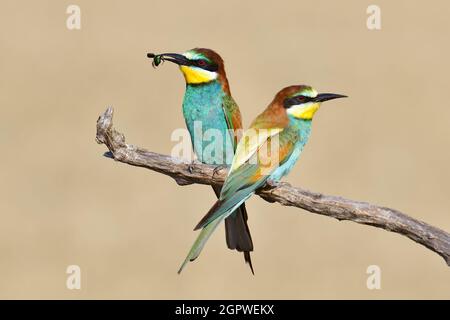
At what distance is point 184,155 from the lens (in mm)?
3090

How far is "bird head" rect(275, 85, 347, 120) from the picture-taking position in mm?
2771

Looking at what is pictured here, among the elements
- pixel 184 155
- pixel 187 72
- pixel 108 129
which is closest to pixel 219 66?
pixel 187 72

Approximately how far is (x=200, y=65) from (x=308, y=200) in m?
0.68

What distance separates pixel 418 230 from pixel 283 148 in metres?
0.51

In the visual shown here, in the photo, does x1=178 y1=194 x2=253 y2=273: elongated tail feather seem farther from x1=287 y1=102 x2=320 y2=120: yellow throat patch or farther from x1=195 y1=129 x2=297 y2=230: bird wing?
x1=287 y1=102 x2=320 y2=120: yellow throat patch

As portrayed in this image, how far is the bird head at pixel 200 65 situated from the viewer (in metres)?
3.03

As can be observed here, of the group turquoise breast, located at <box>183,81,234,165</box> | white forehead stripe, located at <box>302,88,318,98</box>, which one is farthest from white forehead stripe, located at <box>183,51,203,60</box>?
white forehead stripe, located at <box>302,88,318,98</box>

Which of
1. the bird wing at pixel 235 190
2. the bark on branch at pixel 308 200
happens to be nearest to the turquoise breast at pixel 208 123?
the bark on branch at pixel 308 200

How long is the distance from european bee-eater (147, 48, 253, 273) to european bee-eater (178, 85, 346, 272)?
0.35 m

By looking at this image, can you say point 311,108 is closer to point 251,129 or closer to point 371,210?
point 251,129

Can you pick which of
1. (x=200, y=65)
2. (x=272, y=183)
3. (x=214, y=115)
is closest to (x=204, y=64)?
(x=200, y=65)

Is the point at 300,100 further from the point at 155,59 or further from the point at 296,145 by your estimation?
the point at 155,59

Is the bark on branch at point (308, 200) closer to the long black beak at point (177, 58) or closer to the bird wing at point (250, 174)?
the bird wing at point (250, 174)

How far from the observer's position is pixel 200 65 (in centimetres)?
310
